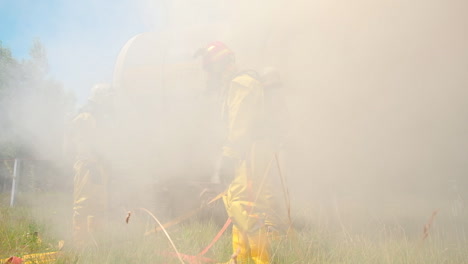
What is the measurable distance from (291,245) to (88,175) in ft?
6.69

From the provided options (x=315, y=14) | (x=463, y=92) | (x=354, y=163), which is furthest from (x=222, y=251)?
(x=463, y=92)

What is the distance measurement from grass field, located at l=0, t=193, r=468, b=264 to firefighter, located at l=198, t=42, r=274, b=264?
7.0 inches

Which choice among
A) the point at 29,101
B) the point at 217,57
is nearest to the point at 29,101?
the point at 29,101

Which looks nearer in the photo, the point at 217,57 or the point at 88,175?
the point at 217,57

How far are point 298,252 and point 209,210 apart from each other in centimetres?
150

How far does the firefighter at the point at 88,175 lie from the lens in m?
3.50

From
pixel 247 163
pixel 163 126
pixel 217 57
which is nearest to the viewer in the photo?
pixel 247 163

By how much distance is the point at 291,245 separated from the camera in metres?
2.32

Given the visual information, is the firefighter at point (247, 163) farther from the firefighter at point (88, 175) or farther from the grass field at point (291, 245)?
the firefighter at point (88, 175)

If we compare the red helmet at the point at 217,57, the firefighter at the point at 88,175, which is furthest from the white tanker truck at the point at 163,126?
the red helmet at the point at 217,57

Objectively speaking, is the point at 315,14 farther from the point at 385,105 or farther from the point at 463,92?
the point at 463,92

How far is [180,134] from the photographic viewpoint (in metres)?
3.68

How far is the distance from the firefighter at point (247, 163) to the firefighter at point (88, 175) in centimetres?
186

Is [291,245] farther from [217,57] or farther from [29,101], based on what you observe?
[29,101]
